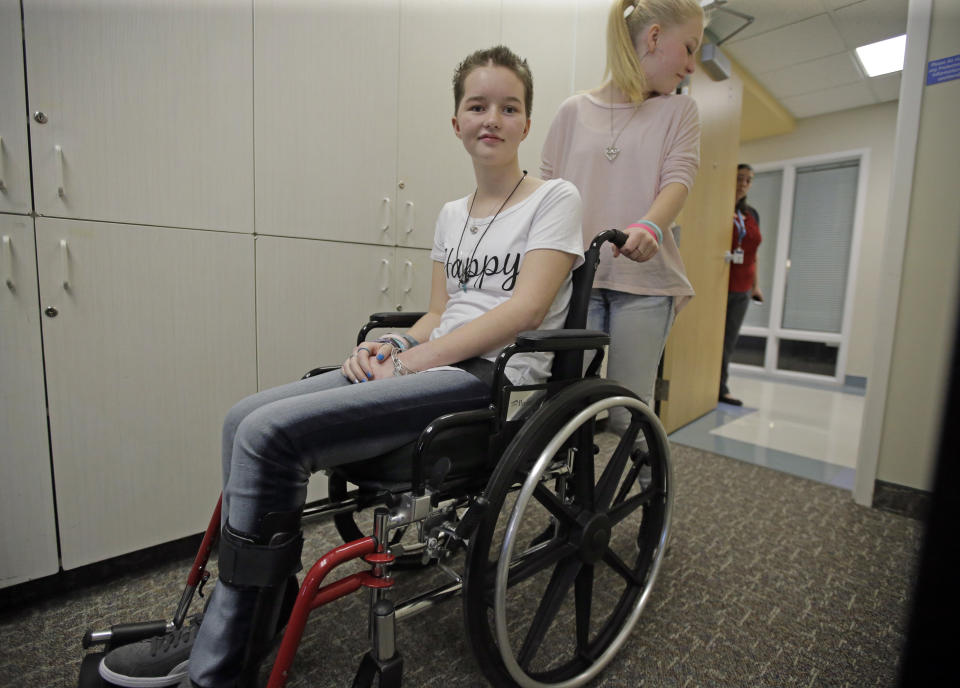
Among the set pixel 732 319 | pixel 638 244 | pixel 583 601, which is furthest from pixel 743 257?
pixel 583 601

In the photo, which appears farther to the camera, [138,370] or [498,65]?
[138,370]

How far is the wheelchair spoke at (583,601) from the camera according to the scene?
3.17 ft

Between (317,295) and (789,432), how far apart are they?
9.04 ft

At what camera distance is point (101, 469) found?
48.9 inches

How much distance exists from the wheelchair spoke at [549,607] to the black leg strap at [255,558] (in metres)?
0.46

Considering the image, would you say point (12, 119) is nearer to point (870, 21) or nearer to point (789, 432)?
point (789, 432)

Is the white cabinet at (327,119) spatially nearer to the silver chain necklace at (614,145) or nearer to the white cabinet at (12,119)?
the white cabinet at (12,119)

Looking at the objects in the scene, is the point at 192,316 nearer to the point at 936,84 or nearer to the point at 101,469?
the point at 101,469

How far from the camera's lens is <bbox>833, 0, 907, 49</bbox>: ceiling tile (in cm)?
289

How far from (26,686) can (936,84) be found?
305 cm

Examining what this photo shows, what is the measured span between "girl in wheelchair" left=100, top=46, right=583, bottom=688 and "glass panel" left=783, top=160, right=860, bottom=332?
484 cm

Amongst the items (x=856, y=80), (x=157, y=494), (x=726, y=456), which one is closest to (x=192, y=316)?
(x=157, y=494)

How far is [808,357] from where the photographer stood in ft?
15.8

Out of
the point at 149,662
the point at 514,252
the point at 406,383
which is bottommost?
the point at 149,662
